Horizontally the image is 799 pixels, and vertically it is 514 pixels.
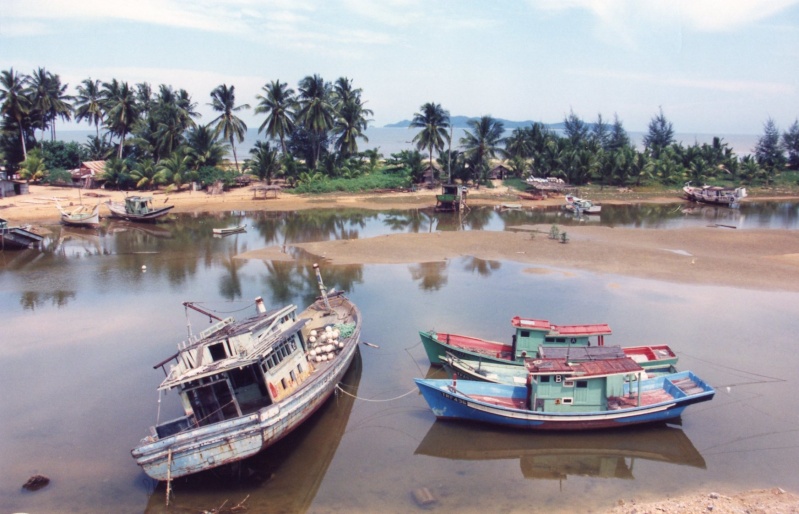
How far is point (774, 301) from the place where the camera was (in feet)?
91.1

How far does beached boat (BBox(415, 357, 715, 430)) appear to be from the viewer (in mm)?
16719

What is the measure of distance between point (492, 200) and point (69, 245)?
135ft

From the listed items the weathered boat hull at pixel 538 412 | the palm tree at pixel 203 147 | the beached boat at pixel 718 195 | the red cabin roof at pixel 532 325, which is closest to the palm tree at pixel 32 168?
the palm tree at pixel 203 147

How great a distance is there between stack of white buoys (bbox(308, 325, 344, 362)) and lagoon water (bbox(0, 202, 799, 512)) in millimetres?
1371

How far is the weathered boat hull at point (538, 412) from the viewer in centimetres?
1670

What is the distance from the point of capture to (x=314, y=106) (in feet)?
216

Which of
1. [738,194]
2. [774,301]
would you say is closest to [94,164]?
[774,301]

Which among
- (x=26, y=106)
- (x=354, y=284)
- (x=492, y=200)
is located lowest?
(x=354, y=284)

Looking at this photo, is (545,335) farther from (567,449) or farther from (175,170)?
(175,170)

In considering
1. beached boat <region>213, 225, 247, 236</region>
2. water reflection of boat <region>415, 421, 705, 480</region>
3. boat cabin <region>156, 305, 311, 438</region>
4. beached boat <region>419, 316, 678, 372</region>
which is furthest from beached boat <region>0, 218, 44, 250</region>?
water reflection of boat <region>415, 421, 705, 480</region>

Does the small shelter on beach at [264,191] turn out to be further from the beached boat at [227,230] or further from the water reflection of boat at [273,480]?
the water reflection of boat at [273,480]

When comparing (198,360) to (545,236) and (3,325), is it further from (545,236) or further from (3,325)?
(545,236)

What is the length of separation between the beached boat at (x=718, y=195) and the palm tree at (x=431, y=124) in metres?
28.2

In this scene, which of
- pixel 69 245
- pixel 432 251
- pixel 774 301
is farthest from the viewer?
pixel 69 245
